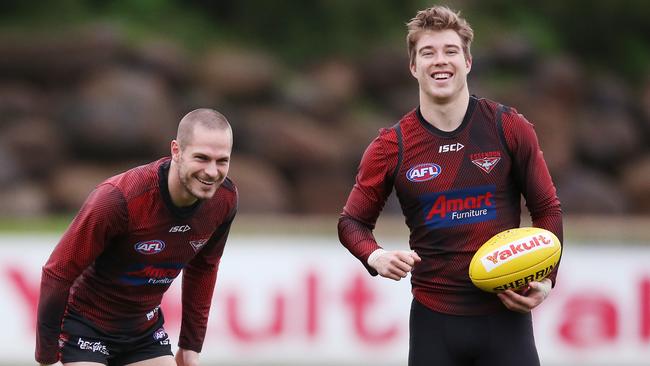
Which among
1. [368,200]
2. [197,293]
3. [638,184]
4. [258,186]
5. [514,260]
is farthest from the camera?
[638,184]

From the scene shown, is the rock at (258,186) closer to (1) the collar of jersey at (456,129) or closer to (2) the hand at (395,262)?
(1) the collar of jersey at (456,129)

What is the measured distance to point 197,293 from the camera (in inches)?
227

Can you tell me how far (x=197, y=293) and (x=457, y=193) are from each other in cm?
155

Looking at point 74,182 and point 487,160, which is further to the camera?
point 74,182

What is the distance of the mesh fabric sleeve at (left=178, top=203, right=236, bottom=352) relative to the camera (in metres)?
5.74

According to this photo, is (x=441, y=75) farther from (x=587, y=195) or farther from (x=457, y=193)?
(x=587, y=195)

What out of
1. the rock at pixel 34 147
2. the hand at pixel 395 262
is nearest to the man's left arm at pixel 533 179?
the hand at pixel 395 262

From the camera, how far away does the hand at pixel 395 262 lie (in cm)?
476

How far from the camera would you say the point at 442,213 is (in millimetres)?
4988

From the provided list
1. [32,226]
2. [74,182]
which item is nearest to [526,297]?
[32,226]

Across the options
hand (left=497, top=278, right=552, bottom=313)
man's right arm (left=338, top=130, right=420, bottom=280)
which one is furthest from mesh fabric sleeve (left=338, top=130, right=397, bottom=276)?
hand (left=497, top=278, right=552, bottom=313)

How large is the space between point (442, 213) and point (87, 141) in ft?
33.3

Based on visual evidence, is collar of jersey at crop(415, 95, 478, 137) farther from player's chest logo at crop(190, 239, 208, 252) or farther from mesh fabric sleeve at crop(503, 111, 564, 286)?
player's chest logo at crop(190, 239, 208, 252)

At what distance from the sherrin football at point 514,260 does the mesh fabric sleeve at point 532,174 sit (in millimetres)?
119
